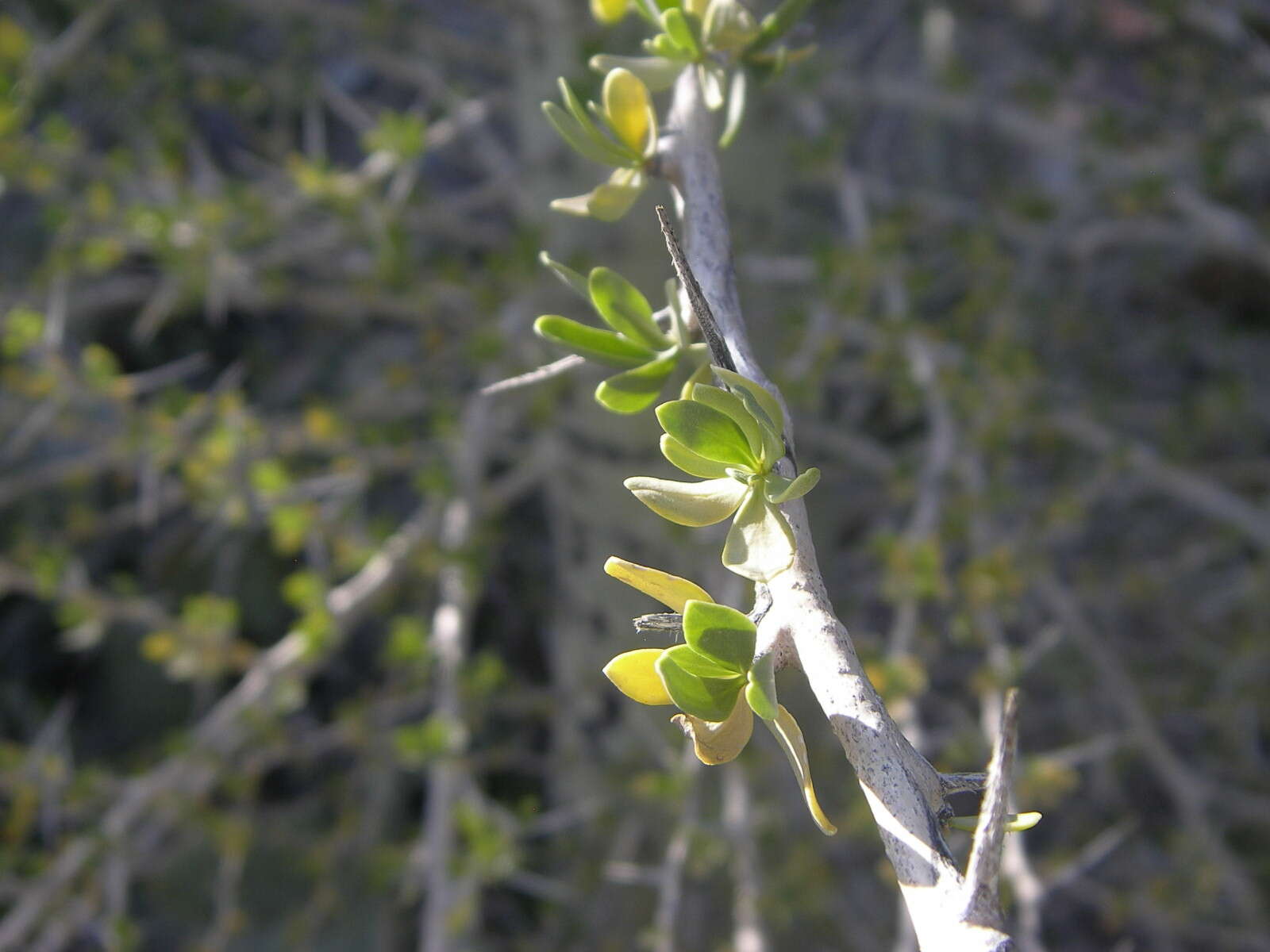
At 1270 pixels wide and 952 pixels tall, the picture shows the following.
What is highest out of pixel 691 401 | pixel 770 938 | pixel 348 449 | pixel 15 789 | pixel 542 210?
pixel 691 401

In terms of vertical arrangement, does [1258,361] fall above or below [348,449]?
below

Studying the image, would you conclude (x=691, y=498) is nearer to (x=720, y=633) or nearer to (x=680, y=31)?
(x=720, y=633)

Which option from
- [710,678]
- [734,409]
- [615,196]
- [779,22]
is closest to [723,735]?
[710,678]

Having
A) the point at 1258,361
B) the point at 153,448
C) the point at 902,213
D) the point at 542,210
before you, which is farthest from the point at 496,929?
the point at 1258,361

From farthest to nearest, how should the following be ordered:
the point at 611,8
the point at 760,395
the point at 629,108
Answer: the point at 611,8 < the point at 629,108 < the point at 760,395

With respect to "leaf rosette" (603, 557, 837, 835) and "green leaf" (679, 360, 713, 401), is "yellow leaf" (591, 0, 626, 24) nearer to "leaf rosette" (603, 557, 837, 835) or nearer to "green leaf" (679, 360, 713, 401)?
"green leaf" (679, 360, 713, 401)

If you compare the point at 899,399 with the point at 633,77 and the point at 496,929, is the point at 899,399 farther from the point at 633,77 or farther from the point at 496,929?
the point at 496,929

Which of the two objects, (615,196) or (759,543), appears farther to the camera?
(615,196)
